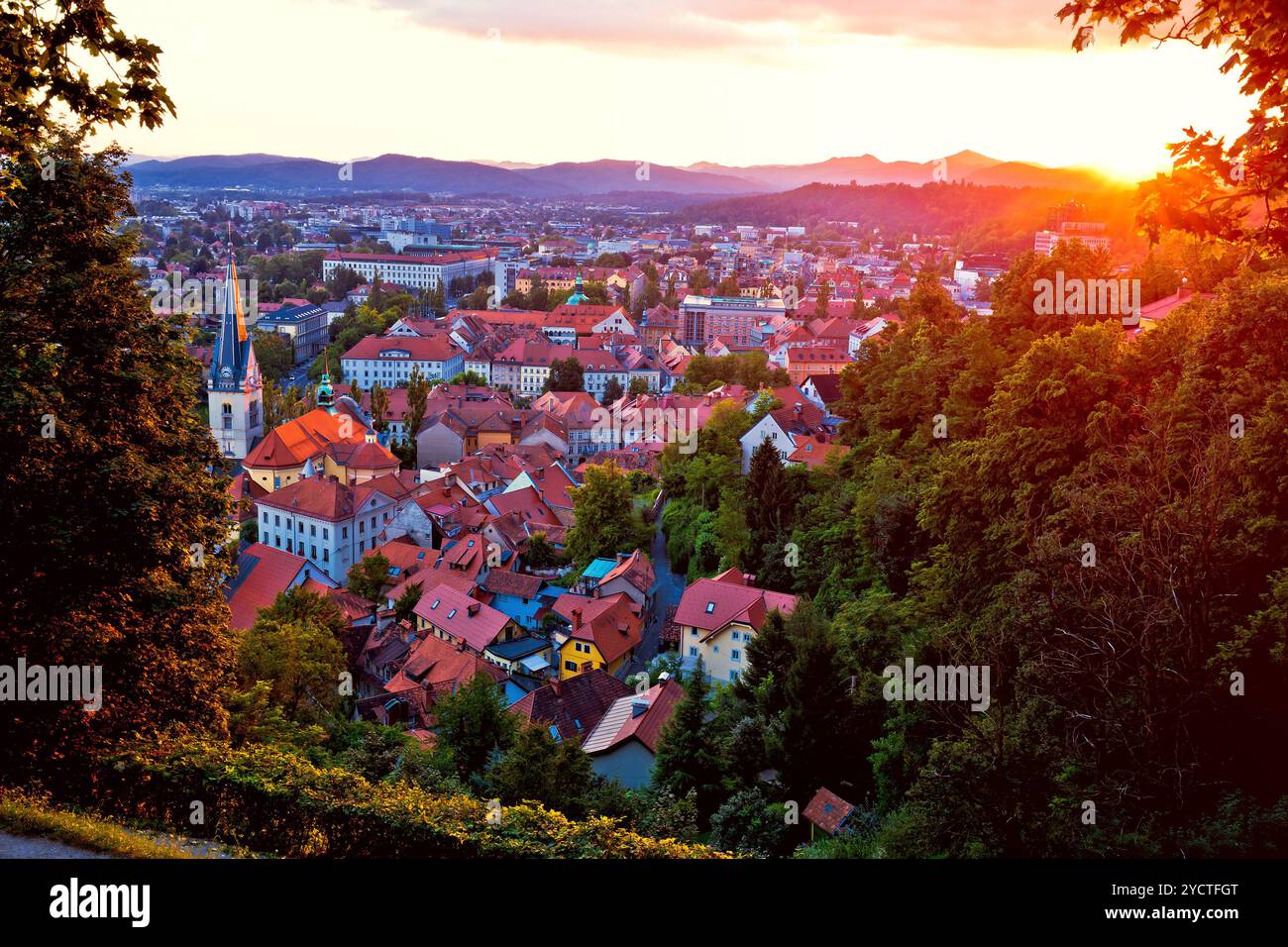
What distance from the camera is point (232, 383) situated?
162 ft

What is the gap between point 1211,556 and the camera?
32.0ft

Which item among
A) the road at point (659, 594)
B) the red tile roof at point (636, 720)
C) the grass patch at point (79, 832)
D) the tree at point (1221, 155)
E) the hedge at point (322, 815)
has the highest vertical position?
the tree at point (1221, 155)

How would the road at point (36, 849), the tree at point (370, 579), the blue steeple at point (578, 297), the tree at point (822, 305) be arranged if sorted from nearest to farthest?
1. the road at point (36, 849)
2. the tree at point (370, 579)
3. the tree at point (822, 305)
4. the blue steeple at point (578, 297)

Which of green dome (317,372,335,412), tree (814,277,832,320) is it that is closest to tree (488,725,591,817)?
green dome (317,372,335,412)

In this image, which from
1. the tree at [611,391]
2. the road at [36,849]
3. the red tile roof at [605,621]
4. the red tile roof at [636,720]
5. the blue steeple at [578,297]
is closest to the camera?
the road at [36,849]

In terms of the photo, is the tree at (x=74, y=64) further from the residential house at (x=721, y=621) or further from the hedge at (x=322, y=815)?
the residential house at (x=721, y=621)

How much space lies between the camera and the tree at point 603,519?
112 ft

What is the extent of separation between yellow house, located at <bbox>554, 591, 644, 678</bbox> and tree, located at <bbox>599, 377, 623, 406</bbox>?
44488 millimetres

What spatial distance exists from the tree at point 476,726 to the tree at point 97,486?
6.89 m

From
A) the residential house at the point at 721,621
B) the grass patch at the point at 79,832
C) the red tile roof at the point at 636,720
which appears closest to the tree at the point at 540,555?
the residential house at the point at 721,621
